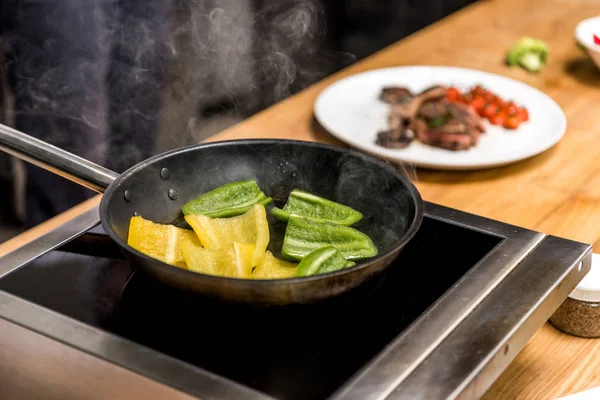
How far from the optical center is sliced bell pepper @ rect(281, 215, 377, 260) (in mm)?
1110

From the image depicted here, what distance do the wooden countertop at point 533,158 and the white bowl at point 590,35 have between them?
0.29 ft

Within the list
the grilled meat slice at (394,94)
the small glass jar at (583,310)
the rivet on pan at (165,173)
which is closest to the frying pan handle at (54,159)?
the rivet on pan at (165,173)

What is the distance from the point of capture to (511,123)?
6.46ft

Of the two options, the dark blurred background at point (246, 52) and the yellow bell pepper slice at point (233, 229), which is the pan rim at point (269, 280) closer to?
the yellow bell pepper slice at point (233, 229)

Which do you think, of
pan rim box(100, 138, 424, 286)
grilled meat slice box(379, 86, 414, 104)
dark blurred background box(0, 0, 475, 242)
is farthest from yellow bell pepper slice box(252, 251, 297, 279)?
dark blurred background box(0, 0, 475, 242)

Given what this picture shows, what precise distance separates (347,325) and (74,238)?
0.47m

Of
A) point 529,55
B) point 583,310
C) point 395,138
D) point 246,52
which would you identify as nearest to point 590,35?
point 529,55

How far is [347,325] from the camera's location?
100 centimetres

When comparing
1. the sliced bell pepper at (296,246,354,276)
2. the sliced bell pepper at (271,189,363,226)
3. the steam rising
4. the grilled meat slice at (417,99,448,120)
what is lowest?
the steam rising

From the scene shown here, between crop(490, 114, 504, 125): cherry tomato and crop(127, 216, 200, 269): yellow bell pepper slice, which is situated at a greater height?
crop(127, 216, 200, 269): yellow bell pepper slice

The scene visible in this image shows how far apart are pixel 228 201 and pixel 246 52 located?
9.68 ft

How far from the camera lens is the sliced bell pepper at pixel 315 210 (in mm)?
1206

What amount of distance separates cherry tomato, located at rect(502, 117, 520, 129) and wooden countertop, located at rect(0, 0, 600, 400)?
0.35ft

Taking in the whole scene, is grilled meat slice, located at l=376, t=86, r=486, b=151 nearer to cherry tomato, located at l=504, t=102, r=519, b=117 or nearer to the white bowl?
cherry tomato, located at l=504, t=102, r=519, b=117
